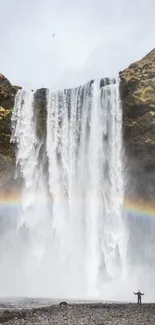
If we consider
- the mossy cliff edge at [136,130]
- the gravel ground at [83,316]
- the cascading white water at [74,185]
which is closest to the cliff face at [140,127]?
the mossy cliff edge at [136,130]

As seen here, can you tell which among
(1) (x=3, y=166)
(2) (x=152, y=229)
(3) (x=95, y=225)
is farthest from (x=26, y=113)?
(2) (x=152, y=229)

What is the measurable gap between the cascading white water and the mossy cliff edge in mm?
942

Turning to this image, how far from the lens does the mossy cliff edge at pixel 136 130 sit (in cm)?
4328

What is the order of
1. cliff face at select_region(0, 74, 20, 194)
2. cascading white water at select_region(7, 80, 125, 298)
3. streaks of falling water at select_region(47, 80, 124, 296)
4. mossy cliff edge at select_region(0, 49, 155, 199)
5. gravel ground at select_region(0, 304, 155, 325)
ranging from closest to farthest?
gravel ground at select_region(0, 304, 155, 325) → cascading white water at select_region(7, 80, 125, 298) → streaks of falling water at select_region(47, 80, 124, 296) → mossy cliff edge at select_region(0, 49, 155, 199) → cliff face at select_region(0, 74, 20, 194)

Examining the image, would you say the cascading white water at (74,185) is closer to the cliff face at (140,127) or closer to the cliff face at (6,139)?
the cliff face at (6,139)

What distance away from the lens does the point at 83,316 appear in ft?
71.7

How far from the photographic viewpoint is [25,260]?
45000 millimetres

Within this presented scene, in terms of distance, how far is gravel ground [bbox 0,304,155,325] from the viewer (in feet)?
65.3

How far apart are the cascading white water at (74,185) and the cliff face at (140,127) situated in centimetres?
107

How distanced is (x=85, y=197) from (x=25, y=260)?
936 cm

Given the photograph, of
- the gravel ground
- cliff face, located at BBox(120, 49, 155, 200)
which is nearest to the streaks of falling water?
cliff face, located at BBox(120, 49, 155, 200)

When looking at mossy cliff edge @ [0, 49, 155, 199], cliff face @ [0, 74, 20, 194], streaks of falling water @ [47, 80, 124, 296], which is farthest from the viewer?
cliff face @ [0, 74, 20, 194]

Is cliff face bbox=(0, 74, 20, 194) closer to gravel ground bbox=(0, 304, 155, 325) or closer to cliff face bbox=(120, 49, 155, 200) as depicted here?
cliff face bbox=(120, 49, 155, 200)

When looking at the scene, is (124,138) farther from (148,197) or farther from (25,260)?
(25,260)
